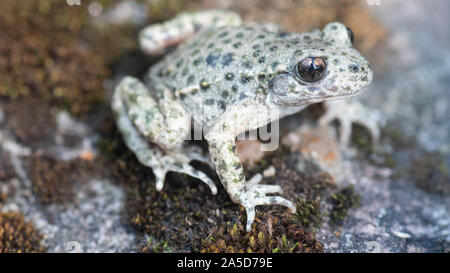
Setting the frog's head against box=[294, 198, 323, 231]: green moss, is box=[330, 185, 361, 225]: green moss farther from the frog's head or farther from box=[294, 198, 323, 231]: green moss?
the frog's head

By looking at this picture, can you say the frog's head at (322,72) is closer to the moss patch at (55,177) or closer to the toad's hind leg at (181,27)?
the toad's hind leg at (181,27)

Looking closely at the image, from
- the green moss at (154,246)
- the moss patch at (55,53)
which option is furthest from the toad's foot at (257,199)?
the moss patch at (55,53)

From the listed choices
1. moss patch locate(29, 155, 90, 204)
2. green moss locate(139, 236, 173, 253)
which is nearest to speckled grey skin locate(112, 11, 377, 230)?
green moss locate(139, 236, 173, 253)

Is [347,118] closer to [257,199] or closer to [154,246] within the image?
[257,199]

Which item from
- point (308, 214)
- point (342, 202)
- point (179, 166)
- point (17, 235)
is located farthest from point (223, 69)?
point (17, 235)

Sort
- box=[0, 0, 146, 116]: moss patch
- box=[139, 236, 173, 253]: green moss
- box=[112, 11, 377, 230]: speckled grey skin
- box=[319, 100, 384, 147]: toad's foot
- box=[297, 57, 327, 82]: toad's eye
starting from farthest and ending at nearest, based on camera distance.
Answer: box=[0, 0, 146, 116]: moss patch < box=[319, 100, 384, 147]: toad's foot < box=[139, 236, 173, 253]: green moss < box=[112, 11, 377, 230]: speckled grey skin < box=[297, 57, 327, 82]: toad's eye
